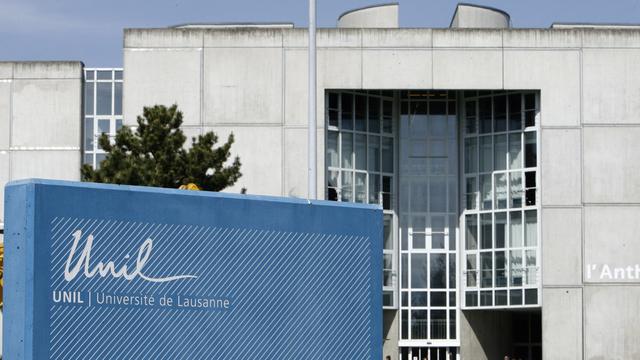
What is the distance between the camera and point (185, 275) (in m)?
15.1

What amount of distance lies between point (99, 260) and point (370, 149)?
3348 centimetres

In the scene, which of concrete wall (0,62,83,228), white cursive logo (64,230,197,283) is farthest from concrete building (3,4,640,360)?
white cursive logo (64,230,197,283)

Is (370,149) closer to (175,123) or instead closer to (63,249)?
(175,123)

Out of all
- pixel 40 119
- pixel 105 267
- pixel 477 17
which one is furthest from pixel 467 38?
pixel 105 267

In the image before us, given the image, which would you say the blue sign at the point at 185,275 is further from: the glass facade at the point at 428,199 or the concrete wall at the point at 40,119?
the concrete wall at the point at 40,119

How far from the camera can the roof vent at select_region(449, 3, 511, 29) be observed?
162 ft

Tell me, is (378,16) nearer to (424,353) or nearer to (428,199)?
(428,199)

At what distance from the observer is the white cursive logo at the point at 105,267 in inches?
560

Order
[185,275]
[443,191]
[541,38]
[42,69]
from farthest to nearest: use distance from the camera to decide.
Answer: [42,69], [443,191], [541,38], [185,275]

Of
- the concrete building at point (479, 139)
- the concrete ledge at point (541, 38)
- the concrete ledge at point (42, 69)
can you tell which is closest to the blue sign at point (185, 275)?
the concrete building at point (479, 139)

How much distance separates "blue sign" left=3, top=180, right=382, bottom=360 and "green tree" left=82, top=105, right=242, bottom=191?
14.0m

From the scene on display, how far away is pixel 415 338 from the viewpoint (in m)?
47.7

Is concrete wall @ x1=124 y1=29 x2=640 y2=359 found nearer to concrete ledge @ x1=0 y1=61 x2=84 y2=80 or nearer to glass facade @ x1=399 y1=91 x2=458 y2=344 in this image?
glass facade @ x1=399 y1=91 x2=458 y2=344

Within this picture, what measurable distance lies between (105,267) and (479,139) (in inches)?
1356
